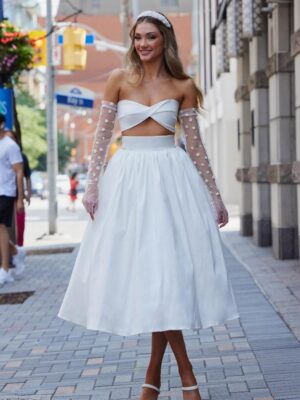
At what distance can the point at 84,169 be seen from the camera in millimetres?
114688

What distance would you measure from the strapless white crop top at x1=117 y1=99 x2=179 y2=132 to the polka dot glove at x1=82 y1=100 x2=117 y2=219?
0.22 ft

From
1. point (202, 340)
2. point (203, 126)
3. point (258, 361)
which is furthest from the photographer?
point (203, 126)

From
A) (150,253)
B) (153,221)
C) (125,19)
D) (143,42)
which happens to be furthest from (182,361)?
(125,19)

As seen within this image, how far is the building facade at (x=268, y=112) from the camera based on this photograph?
1196 cm

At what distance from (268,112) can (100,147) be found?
31.9 ft

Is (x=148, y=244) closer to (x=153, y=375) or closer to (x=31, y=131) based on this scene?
(x=153, y=375)

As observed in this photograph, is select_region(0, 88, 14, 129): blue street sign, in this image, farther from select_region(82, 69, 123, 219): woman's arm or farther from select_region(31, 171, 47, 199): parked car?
select_region(31, 171, 47, 199): parked car

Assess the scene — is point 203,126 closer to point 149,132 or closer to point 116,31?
point 149,132

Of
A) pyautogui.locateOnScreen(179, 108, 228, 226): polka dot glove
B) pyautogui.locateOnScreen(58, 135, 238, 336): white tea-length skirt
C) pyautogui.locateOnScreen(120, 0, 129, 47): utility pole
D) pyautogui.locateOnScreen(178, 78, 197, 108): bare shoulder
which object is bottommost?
pyautogui.locateOnScreen(58, 135, 238, 336): white tea-length skirt

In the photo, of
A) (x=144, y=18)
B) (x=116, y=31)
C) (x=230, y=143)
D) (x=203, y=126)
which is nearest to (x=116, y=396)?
(x=144, y=18)

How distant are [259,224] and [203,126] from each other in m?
31.5

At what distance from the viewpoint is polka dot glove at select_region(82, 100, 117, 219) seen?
4.71 meters

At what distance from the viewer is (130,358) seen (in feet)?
20.0

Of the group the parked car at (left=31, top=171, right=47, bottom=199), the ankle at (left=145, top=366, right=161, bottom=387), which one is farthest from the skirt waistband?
the parked car at (left=31, top=171, right=47, bottom=199)
